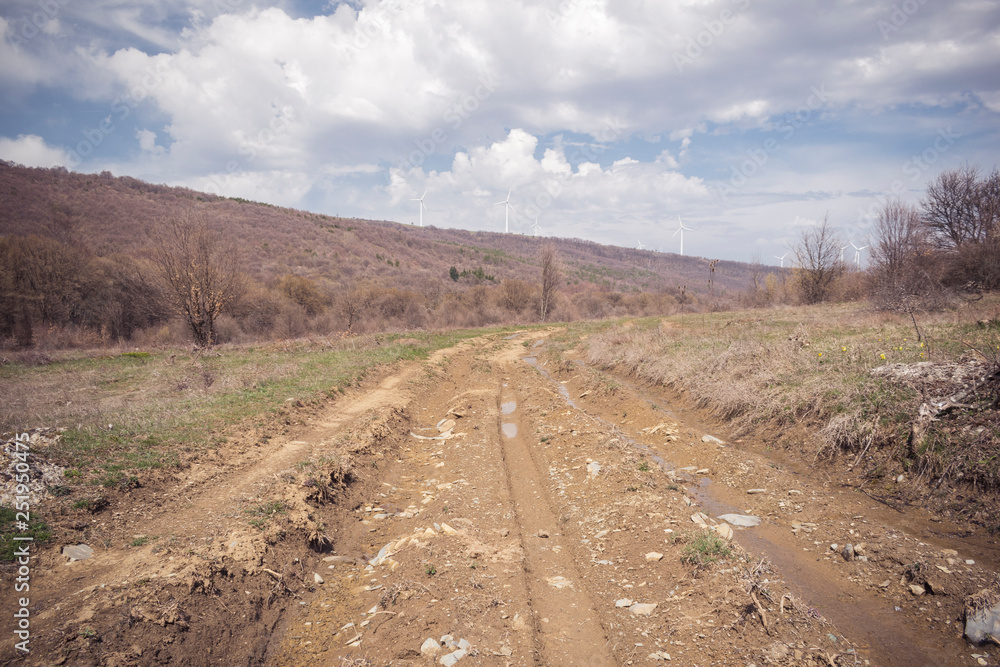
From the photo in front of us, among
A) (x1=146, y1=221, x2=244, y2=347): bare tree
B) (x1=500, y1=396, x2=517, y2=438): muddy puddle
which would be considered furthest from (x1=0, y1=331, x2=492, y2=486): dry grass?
(x1=500, y1=396, x2=517, y2=438): muddy puddle

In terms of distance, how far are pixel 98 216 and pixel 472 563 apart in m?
77.1

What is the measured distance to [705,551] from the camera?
4.86 meters

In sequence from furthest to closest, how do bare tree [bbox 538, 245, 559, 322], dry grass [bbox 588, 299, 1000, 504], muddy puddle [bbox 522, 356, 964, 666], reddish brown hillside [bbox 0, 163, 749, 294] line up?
1. bare tree [bbox 538, 245, 559, 322]
2. reddish brown hillside [bbox 0, 163, 749, 294]
3. dry grass [bbox 588, 299, 1000, 504]
4. muddy puddle [bbox 522, 356, 964, 666]

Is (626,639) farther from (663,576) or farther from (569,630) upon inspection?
(663,576)

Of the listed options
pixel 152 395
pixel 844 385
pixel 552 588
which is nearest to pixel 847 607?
pixel 552 588

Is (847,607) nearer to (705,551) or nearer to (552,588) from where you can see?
(705,551)

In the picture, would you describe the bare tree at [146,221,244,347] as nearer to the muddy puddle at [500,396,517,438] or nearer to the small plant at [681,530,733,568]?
the muddy puddle at [500,396,517,438]

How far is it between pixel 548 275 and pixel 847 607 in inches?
1930

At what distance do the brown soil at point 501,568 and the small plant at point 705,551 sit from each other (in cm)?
6

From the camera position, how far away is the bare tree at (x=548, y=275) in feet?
171

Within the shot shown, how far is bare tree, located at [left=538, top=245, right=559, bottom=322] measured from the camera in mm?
51969

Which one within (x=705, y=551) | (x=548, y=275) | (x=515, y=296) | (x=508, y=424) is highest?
(x=548, y=275)

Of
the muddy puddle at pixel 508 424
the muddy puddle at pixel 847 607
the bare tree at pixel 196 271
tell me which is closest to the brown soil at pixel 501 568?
the muddy puddle at pixel 847 607

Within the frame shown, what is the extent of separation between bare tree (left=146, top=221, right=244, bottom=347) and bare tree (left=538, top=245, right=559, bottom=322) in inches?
1357
